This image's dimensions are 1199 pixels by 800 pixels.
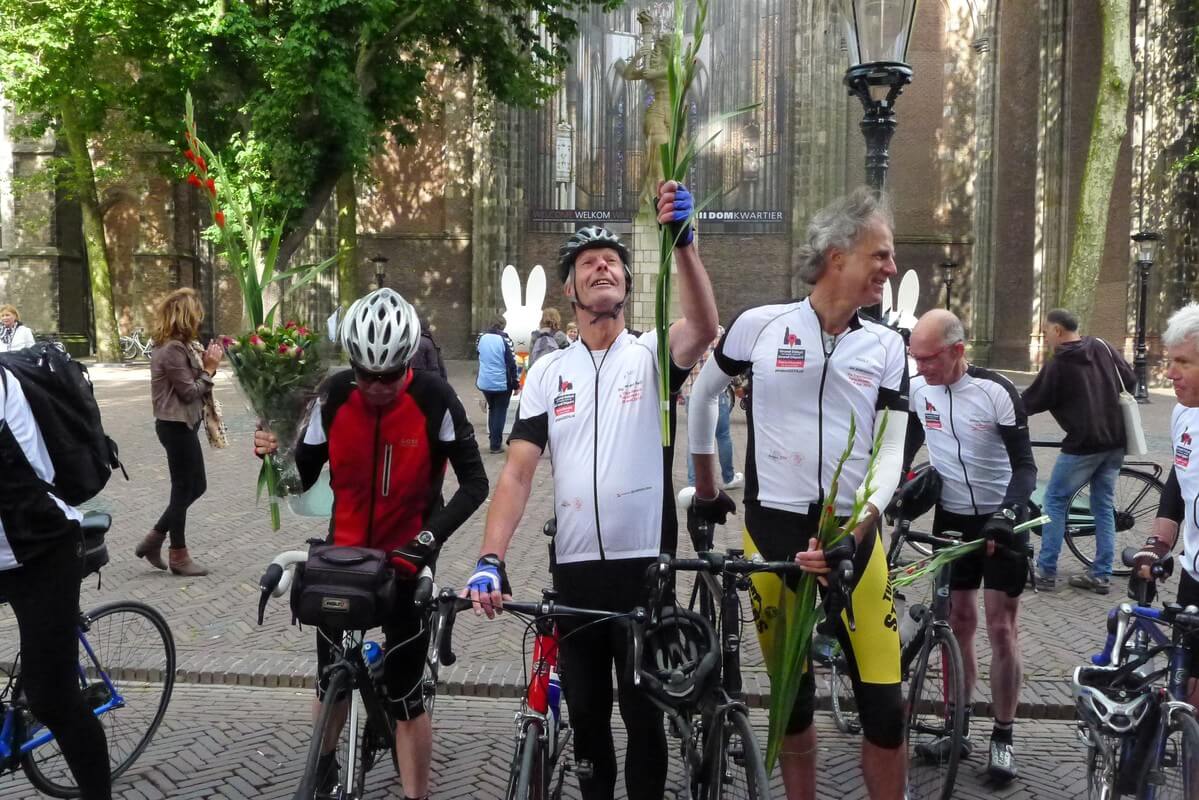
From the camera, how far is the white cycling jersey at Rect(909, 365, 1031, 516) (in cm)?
418

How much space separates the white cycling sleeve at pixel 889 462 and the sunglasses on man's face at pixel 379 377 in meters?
1.46

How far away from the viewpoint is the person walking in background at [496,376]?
1312 cm

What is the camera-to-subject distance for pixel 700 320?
111 inches

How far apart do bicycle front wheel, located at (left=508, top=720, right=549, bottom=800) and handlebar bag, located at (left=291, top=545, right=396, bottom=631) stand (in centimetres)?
55

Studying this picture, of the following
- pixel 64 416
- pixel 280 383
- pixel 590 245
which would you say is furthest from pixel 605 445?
pixel 64 416

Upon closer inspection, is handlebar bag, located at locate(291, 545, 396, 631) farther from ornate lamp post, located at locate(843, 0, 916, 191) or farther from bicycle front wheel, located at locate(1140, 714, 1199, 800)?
ornate lamp post, located at locate(843, 0, 916, 191)

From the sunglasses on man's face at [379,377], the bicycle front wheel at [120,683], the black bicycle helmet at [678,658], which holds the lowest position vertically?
the bicycle front wheel at [120,683]

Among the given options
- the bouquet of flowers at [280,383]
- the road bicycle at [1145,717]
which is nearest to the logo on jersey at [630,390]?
the bouquet of flowers at [280,383]

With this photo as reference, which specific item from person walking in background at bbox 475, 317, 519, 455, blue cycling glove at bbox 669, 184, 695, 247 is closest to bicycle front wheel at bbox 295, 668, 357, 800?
blue cycling glove at bbox 669, 184, 695, 247

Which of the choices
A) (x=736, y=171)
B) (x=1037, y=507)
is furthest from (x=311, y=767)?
(x=736, y=171)

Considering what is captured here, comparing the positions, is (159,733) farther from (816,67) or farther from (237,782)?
(816,67)

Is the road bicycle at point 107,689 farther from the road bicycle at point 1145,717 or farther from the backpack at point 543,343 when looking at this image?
the backpack at point 543,343

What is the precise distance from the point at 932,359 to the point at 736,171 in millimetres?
31569

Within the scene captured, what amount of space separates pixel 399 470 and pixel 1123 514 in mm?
6703
